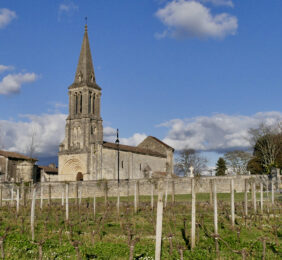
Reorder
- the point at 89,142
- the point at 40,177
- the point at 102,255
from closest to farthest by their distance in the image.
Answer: the point at 102,255 → the point at 89,142 → the point at 40,177

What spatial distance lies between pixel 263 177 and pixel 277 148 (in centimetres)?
1645

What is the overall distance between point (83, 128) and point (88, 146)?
298 cm

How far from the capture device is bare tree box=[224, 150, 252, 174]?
211 ft

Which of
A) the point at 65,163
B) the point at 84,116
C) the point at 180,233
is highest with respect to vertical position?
the point at 84,116

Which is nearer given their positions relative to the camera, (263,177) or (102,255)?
(102,255)

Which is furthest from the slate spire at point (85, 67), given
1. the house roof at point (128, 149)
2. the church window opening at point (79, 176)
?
the church window opening at point (79, 176)

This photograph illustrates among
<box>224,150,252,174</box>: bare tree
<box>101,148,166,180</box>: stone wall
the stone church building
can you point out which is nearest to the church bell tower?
the stone church building

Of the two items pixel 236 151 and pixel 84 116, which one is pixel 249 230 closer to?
pixel 84 116

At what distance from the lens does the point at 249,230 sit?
1307 cm

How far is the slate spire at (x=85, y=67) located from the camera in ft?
189

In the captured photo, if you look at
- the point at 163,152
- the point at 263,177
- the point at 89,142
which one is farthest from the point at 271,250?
the point at 163,152

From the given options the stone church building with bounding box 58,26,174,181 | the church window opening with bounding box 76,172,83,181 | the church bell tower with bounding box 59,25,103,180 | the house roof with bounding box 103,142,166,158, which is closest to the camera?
→ the stone church building with bounding box 58,26,174,181

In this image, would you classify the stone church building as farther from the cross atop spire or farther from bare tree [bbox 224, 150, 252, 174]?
bare tree [bbox 224, 150, 252, 174]

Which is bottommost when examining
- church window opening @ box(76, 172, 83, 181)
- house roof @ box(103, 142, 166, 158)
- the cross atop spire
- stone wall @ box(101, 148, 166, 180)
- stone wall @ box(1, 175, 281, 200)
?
stone wall @ box(1, 175, 281, 200)
